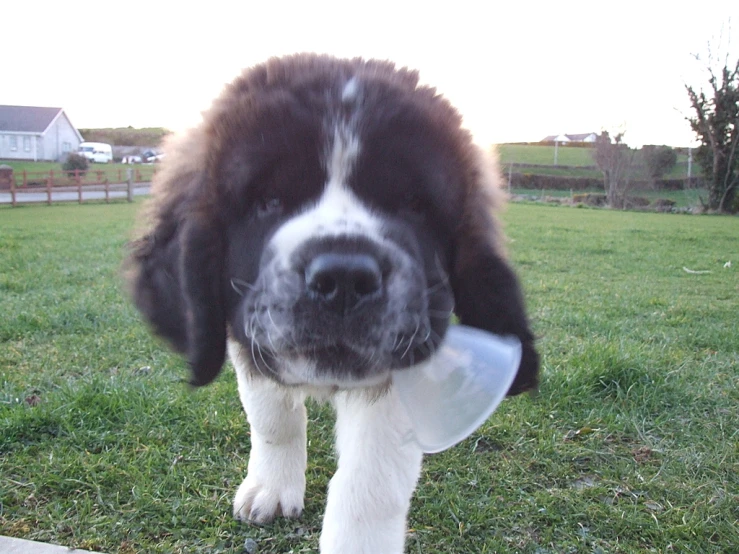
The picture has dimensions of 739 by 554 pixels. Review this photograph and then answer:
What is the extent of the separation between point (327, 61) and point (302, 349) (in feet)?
2.68

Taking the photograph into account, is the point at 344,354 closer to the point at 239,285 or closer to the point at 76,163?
the point at 239,285

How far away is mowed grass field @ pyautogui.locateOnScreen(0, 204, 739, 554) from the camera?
202 centimetres

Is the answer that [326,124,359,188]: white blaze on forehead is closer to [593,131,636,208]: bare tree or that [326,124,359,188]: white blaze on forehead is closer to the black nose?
the black nose

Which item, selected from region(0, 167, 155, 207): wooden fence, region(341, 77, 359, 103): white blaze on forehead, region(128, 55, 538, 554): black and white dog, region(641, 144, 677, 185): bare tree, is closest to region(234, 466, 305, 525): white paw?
region(128, 55, 538, 554): black and white dog

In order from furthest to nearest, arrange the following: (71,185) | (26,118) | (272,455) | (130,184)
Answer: (26,118) → (130,184) → (71,185) → (272,455)

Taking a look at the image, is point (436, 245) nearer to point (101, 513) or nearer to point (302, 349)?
point (302, 349)

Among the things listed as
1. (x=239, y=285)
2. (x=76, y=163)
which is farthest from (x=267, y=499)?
(x=76, y=163)

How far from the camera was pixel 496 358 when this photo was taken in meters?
1.62

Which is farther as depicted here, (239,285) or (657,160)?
(657,160)

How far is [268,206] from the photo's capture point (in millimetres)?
1578

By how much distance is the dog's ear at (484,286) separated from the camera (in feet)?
5.74

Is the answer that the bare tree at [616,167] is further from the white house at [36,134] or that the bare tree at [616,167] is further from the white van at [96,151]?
the white house at [36,134]

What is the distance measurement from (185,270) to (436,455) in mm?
1299

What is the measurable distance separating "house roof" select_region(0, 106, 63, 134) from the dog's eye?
1043 inches
